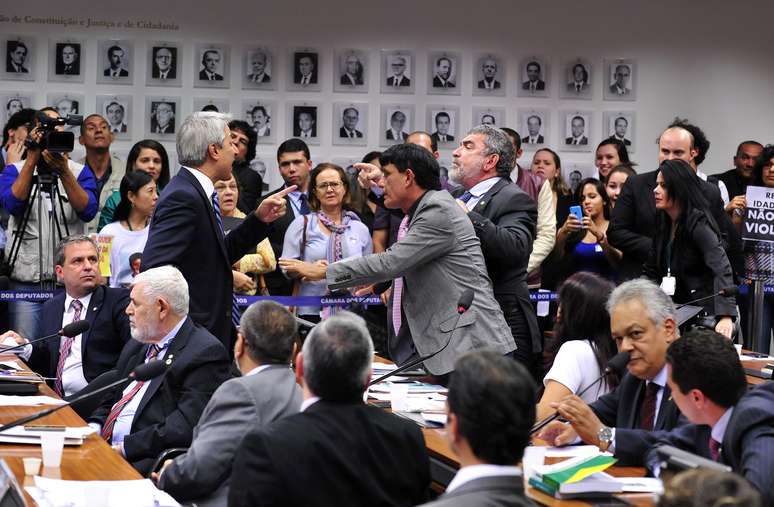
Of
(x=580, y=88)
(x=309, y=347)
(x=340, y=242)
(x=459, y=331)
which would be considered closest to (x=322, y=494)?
(x=309, y=347)

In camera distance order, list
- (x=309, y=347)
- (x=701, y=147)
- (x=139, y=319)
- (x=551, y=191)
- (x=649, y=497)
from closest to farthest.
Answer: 1. (x=309, y=347)
2. (x=649, y=497)
3. (x=139, y=319)
4. (x=701, y=147)
5. (x=551, y=191)

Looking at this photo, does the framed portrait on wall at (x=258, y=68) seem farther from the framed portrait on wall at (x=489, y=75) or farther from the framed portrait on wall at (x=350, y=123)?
the framed portrait on wall at (x=489, y=75)

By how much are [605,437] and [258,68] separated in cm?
577

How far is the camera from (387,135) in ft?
29.1

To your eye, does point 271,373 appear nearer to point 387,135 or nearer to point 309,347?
point 309,347

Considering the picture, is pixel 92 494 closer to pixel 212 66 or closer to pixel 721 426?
pixel 721 426

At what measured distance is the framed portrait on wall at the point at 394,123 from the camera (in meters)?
8.86

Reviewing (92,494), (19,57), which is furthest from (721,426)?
(19,57)

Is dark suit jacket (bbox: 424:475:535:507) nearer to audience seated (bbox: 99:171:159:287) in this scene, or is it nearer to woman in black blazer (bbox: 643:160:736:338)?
woman in black blazer (bbox: 643:160:736:338)

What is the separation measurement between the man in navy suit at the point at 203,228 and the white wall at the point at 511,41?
12.4 feet

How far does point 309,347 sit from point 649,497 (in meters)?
1.02

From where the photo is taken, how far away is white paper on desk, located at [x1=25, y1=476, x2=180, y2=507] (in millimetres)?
2916

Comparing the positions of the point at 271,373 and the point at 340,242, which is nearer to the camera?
the point at 271,373

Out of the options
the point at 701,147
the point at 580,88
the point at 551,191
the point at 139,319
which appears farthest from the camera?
the point at 580,88
